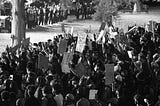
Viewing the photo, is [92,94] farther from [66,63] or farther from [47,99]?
[66,63]

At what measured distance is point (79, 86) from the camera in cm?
722

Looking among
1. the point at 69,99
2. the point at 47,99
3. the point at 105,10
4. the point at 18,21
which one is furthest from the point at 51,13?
the point at 47,99

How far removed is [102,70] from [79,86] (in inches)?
57.4

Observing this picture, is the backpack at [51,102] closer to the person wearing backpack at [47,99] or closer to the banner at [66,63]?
the person wearing backpack at [47,99]

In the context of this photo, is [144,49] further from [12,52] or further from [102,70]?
[12,52]

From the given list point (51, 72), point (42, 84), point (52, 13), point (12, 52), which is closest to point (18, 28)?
point (12, 52)

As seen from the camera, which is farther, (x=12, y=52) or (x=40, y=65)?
(x=12, y=52)

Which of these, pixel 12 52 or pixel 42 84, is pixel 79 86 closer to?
pixel 42 84

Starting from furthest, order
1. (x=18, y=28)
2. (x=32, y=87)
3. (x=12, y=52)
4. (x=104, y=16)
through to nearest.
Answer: (x=104, y=16) → (x=18, y=28) → (x=12, y=52) → (x=32, y=87)

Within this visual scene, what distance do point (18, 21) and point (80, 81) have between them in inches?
380

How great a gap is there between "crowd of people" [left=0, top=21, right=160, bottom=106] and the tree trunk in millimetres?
5835

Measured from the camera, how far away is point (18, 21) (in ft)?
54.4

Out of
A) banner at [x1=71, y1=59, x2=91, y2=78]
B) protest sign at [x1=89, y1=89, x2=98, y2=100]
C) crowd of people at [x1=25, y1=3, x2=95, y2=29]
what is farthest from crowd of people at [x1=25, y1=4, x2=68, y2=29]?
protest sign at [x1=89, y1=89, x2=98, y2=100]

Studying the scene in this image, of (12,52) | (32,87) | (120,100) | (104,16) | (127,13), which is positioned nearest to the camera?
(32,87)
